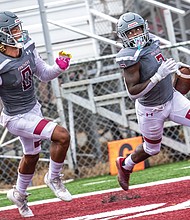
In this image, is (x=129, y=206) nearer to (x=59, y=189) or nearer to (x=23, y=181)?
(x=59, y=189)

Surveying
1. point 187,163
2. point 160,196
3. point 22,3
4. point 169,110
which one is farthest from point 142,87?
point 22,3

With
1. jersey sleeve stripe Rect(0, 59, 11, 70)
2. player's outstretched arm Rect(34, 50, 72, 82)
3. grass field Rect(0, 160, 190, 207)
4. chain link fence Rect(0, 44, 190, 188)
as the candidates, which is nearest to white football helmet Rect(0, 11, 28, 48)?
jersey sleeve stripe Rect(0, 59, 11, 70)

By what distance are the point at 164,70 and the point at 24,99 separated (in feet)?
4.40

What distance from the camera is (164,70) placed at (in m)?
6.98

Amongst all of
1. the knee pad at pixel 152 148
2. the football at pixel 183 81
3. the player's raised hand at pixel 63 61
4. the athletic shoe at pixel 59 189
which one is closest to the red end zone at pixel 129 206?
the athletic shoe at pixel 59 189

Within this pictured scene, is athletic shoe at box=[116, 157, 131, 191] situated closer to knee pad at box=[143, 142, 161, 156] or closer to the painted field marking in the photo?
knee pad at box=[143, 142, 161, 156]

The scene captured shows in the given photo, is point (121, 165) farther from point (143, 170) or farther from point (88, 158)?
point (88, 158)

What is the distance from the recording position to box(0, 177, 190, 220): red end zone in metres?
6.03

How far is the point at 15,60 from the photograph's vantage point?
7145mm

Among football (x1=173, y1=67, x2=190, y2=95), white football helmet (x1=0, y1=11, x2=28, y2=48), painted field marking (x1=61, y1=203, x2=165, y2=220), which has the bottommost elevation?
painted field marking (x1=61, y1=203, x2=165, y2=220)

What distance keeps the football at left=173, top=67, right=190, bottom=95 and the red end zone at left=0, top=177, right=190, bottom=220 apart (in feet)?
3.11

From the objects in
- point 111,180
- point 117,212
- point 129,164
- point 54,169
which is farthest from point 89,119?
point 117,212

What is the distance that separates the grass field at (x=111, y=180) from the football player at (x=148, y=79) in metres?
1.27

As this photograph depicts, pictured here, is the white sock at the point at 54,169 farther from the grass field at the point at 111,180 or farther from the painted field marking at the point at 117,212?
the grass field at the point at 111,180
